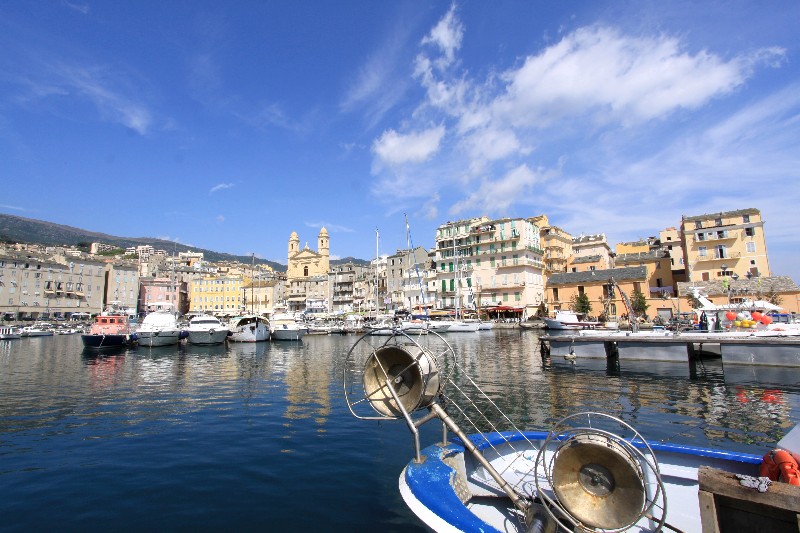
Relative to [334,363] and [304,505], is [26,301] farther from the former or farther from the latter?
[304,505]

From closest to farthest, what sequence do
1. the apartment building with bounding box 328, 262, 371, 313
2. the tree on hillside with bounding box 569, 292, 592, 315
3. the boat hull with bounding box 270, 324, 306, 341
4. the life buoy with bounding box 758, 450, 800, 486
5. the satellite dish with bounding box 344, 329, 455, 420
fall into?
the life buoy with bounding box 758, 450, 800, 486
the satellite dish with bounding box 344, 329, 455, 420
the boat hull with bounding box 270, 324, 306, 341
the tree on hillside with bounding box 569, 292, 592, 315
the apartment building with bounding box 328, 262, 371, 313

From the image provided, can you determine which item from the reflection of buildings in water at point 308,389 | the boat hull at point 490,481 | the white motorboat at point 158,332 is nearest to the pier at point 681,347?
the reflection of buildings in water at point 308,389

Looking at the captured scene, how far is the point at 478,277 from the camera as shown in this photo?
84.2 m

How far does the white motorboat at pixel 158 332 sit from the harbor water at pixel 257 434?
65.3ft

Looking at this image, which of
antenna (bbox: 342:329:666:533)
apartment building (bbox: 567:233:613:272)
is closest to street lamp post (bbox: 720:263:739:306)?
apartment building (bbox: 567:233:613:272)

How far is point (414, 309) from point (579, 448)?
A: 268 feet

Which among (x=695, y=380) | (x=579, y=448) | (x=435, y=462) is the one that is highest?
(x=579, y=448)

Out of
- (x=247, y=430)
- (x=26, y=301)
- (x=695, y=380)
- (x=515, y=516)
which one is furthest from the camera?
(x=26, y=301)

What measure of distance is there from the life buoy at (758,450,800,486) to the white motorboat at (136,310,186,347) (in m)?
50.0

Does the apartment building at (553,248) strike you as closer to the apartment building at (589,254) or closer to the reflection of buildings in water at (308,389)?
the apartment building at (589,254)

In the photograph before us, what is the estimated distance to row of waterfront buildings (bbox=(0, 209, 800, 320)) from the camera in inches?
2357

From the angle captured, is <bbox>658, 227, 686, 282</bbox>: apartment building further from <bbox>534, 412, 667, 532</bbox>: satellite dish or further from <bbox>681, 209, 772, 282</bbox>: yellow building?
<bbox>534, 412, 667, 532</bbox>: satellite dish

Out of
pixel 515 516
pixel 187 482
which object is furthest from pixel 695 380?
pixel 187 482

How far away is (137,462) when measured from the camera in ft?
32.9
